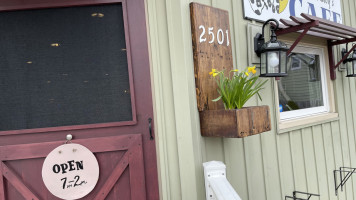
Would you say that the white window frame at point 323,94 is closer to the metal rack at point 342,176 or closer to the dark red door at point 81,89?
the metal rack at point 342,176

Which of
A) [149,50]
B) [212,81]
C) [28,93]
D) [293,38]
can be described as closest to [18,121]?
[28,93]

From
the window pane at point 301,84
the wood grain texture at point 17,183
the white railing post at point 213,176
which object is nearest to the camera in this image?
the white railing post at point 213,176

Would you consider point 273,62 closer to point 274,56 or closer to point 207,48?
point 274,56

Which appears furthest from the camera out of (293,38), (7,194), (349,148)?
(349,148)

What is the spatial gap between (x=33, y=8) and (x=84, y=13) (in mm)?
295

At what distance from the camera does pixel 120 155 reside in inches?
61.4

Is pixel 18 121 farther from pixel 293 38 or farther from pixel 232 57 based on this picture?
pixel 293 38

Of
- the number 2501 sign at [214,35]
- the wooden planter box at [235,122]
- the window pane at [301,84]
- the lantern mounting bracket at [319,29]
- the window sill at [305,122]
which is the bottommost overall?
the window sill at [305,122]

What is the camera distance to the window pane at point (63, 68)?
60.0 inches

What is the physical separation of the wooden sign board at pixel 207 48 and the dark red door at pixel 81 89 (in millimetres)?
318

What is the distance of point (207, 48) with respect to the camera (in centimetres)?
155

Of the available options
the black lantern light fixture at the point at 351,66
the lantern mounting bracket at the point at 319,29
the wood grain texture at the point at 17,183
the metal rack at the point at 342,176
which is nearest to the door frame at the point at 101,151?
the wood grain texture at the point at 17,183

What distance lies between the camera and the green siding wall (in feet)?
4.91

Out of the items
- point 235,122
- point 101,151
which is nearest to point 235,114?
point 235,122
